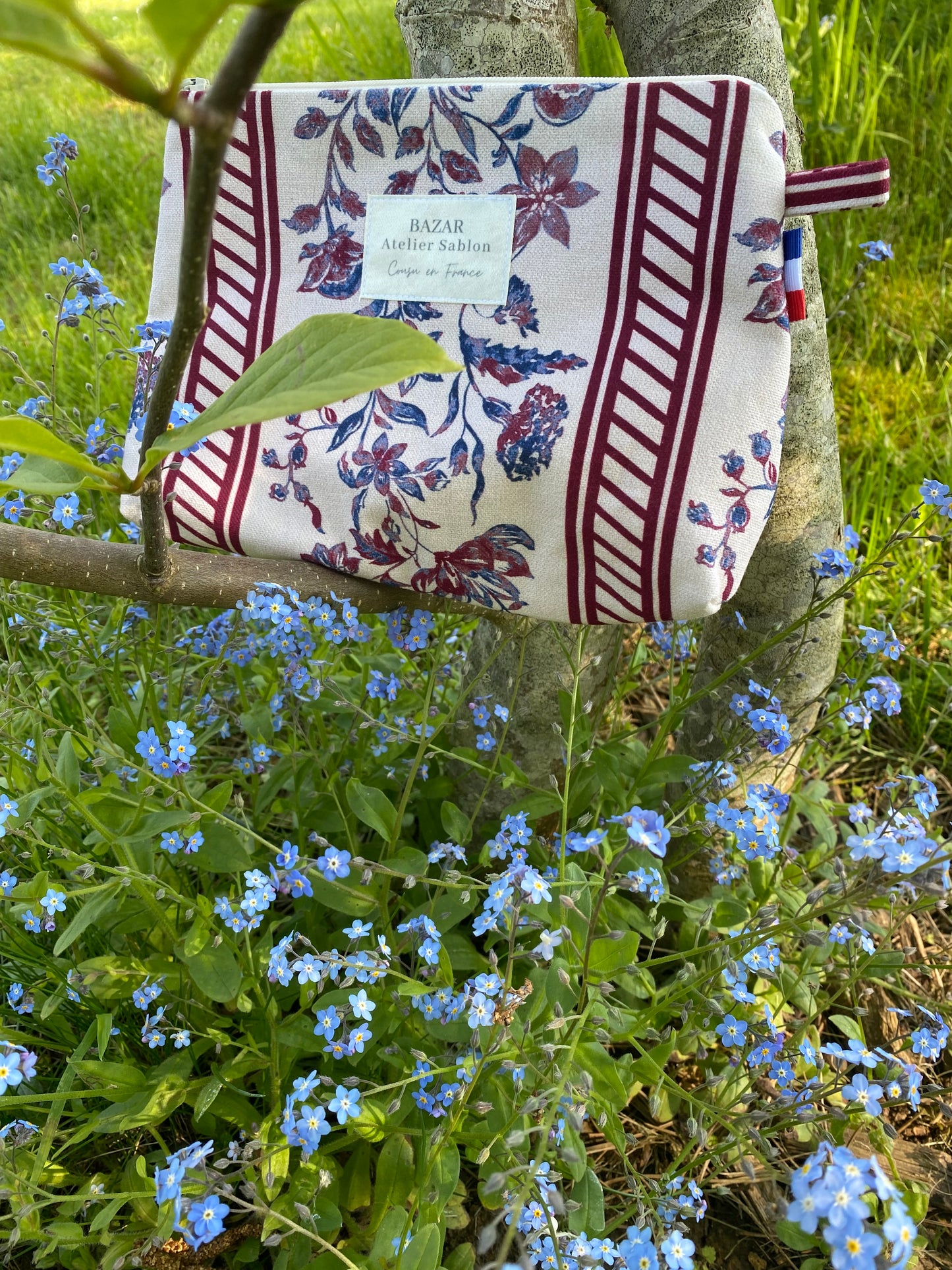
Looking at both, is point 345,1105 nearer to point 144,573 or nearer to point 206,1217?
point 206,1217

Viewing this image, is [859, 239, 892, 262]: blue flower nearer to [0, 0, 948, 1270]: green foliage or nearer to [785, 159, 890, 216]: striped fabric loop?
[785, 159, 890, 216]: striped fabric loop

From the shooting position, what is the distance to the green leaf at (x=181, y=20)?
0.33 m

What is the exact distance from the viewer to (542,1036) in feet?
3.30

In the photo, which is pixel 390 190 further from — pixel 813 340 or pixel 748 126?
pixel 813 340

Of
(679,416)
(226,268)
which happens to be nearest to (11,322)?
(226,268)

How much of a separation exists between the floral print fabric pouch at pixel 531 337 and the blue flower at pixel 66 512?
0.11 m

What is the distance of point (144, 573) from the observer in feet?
2.74

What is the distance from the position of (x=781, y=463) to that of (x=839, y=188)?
15.5 inches

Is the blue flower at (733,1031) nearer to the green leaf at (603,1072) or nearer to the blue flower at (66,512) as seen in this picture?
the green leaf at (603,1072)

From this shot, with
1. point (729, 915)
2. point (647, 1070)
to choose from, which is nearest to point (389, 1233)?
point (647, 1070)

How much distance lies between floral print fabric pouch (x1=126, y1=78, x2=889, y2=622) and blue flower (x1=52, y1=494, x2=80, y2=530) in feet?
0.37

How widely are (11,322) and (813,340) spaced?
2.56 meters

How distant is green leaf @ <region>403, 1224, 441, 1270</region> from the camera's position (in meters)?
0.76

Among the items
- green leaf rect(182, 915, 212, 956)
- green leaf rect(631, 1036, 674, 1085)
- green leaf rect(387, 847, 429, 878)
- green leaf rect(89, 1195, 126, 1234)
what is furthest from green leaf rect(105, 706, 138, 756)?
green leaf rect(631, 1036, 674, 1085)
